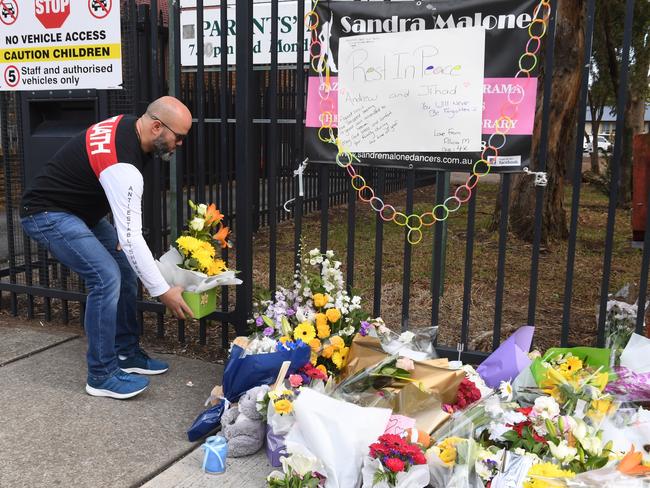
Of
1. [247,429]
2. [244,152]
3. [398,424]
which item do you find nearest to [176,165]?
[244,152]

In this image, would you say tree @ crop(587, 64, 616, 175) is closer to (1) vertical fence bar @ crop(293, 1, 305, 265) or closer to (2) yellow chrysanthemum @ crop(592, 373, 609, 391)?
(1) vertical fence bar @ crop(293, 1, 305, 265)

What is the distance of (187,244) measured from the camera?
11.4ft

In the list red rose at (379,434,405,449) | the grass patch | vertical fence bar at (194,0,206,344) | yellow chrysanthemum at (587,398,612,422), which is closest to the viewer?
red rose at (379,434,405,449)

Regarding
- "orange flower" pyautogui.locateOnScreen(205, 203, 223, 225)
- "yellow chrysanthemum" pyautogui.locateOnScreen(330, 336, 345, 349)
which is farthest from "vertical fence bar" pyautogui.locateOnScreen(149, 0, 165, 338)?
"yellow chrysanthemum" pyautogui.locateOnScreen(330, 336, 345, 349)

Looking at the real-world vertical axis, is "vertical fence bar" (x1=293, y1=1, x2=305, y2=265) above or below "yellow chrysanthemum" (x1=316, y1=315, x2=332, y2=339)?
above

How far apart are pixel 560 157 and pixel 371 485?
7111mm

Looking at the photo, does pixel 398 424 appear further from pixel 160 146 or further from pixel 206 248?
pixel 160 146

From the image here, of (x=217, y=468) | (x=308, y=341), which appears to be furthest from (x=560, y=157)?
(x=217, y=468)

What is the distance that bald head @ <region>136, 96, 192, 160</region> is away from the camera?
3.28 metres

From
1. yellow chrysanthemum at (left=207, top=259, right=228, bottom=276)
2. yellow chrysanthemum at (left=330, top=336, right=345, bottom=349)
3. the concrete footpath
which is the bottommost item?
the concrete footpath

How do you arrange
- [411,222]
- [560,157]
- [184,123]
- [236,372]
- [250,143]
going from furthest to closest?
1. [560,157]
2. [250,143]
3. [411,222]
4. [184,123]
5. [236,372]

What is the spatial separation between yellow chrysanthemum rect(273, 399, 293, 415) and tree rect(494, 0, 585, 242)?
536 cm

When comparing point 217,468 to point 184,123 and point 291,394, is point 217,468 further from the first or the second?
point 184,123

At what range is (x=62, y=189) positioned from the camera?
341 centimetres
